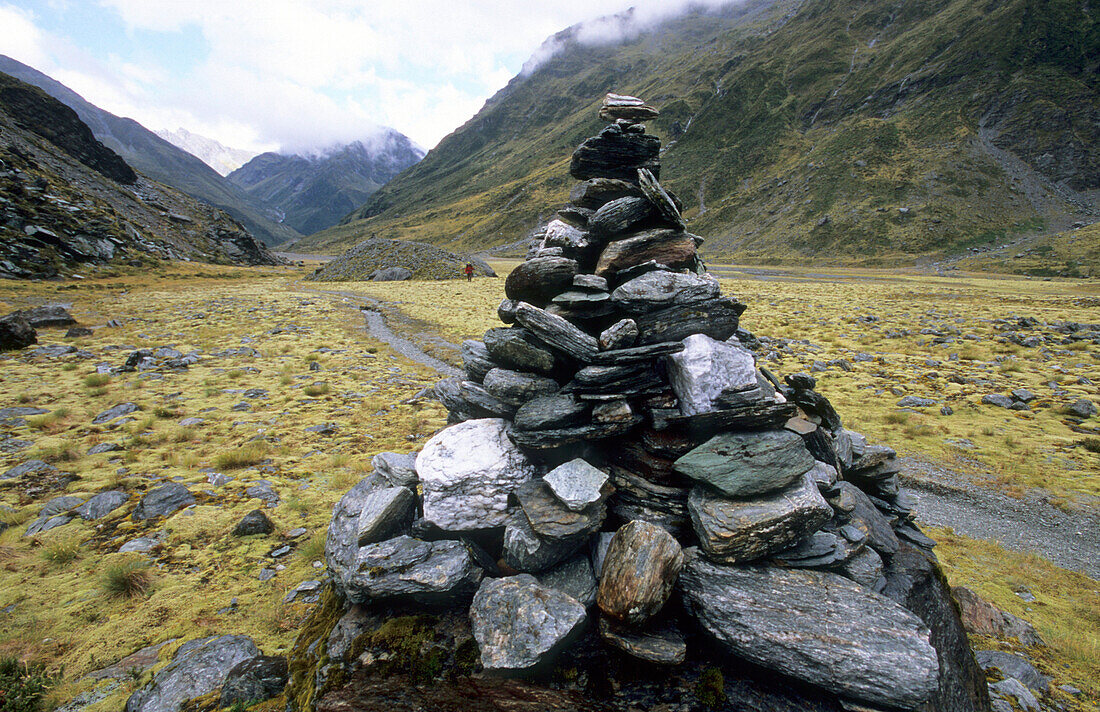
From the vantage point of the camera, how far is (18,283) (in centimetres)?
4250

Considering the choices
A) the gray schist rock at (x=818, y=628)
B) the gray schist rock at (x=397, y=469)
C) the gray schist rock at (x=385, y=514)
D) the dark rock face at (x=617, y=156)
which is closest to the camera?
the gray schist rock at (x=818, y=628)

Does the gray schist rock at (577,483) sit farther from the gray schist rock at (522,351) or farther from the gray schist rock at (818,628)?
the gray schist rock at (522,351)

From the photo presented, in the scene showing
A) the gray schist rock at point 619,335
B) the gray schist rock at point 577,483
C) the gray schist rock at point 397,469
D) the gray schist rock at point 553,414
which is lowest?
the gray schist rock at point 397,469

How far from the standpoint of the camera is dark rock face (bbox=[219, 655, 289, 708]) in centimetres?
600

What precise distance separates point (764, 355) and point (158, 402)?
29199mm

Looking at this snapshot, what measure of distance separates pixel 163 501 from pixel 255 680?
6633 mm

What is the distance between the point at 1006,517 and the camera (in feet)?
38.7

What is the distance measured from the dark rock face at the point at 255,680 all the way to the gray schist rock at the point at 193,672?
182 millimetres

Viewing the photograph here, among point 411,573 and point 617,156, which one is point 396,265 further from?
point 411,573

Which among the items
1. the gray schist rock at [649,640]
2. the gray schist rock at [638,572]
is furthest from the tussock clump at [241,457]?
the gray schist rock at [649,640]

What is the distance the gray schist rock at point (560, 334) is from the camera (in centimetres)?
799

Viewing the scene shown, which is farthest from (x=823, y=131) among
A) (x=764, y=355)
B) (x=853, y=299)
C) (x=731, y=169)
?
(x=764, y=355)

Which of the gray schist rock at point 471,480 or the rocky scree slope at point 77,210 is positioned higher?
the rocky scree slope at point 77,210

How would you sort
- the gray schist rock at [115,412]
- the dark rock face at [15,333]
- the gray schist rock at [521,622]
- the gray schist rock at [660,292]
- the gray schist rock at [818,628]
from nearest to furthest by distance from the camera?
the gray schist rock at [818,628] < the gray schist rock at [521,622] < the gray schist rock at [660,292] < the gray schist rock at [115,412] < the dark rock face at [15,333]
